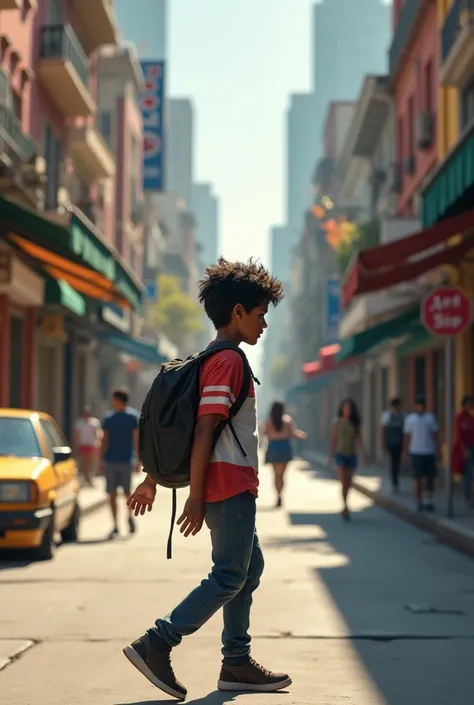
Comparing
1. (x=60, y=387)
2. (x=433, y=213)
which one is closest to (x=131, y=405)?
(x=60, y=387)

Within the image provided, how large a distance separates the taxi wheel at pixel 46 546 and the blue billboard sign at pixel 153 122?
40281 mm

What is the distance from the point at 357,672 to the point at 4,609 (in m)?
3.36

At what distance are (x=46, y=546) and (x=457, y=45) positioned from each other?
1404 centimetres

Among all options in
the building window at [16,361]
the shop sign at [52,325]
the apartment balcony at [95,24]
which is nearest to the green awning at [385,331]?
the shop sign at [52,325]

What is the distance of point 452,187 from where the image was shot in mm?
16938

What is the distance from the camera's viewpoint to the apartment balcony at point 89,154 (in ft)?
108

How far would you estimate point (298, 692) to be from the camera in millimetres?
6090

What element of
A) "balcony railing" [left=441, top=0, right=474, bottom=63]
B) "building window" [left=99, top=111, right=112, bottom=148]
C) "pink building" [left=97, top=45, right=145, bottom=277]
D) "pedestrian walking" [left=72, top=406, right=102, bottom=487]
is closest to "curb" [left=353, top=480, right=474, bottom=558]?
"pedestrian walking" [left=72, top=406, right=102, bottom=487]

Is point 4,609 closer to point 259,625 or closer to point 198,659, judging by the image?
point 259,625

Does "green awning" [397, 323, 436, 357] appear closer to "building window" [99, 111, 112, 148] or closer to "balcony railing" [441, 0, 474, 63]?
"balcony railing" [441, 0, 474, 63]

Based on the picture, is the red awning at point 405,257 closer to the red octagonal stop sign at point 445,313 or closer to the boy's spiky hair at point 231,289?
the red octagonal stop sign at point 445,313

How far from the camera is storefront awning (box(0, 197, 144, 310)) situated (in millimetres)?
17672

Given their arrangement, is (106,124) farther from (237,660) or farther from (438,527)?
(237,660)

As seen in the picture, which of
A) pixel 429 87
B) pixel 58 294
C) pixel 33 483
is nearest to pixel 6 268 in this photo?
pixel 58 294
